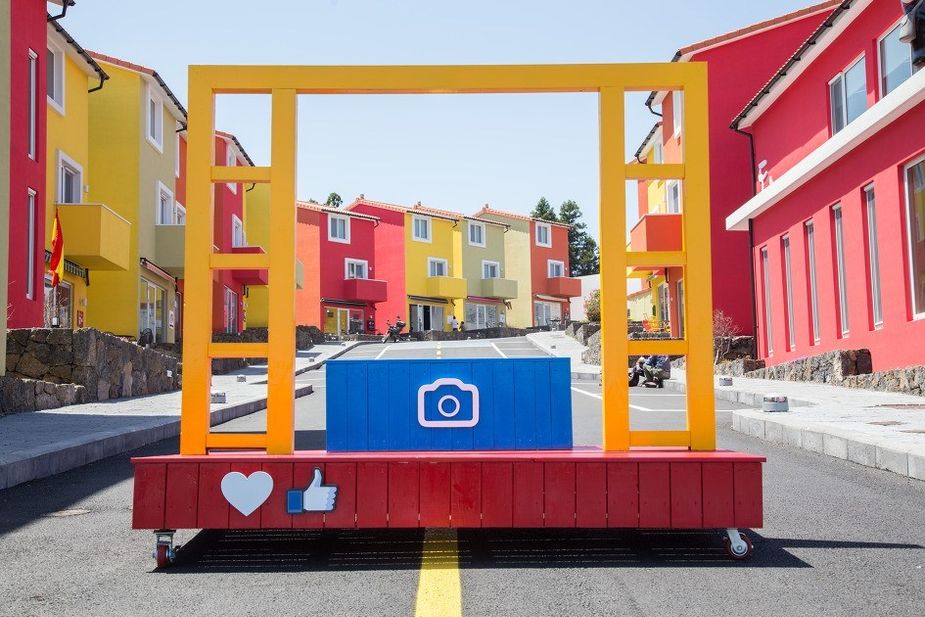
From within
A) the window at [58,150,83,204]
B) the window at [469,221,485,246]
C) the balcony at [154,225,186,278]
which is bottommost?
the balcony at [154,225,186,278]

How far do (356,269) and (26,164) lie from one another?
4011 centimetres

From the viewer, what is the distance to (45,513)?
6.18 metres

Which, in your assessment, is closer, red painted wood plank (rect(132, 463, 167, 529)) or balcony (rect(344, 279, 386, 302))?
red painted wood plank (rect(132, 463, 167, 529))

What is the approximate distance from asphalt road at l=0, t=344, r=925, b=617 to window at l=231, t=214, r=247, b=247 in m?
31.7

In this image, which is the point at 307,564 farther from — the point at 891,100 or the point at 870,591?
the point at 891,100

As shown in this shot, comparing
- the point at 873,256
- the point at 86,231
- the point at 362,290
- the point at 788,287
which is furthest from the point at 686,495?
the point at 362,290

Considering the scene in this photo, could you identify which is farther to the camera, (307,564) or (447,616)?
(307,564)

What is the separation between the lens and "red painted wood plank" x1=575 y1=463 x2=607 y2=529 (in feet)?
14.9

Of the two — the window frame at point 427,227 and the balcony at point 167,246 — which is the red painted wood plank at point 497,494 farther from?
the window frame at point 427,227

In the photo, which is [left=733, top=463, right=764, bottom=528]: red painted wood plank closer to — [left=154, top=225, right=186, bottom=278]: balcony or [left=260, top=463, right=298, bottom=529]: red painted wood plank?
[left=260, top=463, right=298, bottom=529]: red painted wood plank

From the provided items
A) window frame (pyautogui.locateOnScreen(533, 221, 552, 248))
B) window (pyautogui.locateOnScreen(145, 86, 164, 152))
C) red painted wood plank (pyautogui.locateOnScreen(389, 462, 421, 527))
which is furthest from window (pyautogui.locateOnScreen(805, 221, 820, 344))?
window frame (pyautogui.locateOnScreen(533, 221, 552, 248))

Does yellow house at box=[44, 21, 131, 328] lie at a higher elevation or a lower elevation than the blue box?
higher

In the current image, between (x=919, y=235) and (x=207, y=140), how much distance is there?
12878 millimetres

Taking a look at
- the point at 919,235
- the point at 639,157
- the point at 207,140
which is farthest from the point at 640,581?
the point at 639,157
